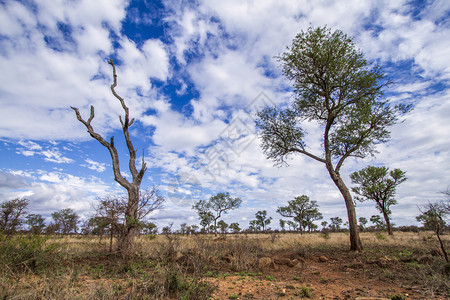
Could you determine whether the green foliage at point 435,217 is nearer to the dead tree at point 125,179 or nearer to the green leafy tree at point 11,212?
the dead tree at point 125,179

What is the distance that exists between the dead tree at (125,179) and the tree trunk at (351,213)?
10737mm

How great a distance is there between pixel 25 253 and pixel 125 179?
212 inches

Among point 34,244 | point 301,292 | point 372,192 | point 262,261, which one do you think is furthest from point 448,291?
Result: point 372,192

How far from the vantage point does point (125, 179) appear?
38.0 ft

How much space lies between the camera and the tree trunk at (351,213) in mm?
10478

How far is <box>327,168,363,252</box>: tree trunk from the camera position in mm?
10478

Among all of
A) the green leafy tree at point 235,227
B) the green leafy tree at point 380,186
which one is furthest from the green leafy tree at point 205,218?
the green leafy tree at point 380,186

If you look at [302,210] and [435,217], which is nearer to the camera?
[435,217]

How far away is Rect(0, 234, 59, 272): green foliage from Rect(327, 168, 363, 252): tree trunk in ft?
41.7

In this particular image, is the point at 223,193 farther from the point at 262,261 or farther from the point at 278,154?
the point at 262,261

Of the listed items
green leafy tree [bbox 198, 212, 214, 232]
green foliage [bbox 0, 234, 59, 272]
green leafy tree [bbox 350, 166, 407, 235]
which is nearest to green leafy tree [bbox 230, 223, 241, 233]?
green leafy tree [bbox 198, 212, 214, 232]

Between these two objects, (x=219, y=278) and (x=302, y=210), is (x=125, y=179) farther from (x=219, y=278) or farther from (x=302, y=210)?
(x=302, y=210)

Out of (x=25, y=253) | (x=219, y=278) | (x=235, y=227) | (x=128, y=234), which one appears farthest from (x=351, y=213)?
(x=235, y=227)

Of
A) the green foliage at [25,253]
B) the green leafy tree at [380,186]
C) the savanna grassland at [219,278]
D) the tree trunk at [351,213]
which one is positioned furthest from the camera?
the green leafy tree at [380,186]
